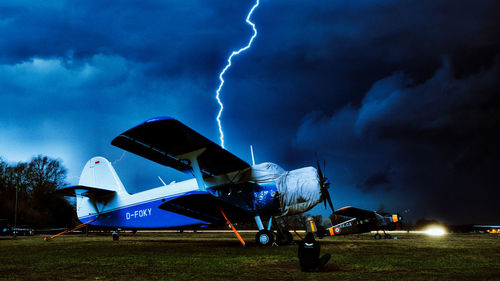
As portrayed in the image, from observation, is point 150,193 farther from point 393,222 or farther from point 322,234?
point 393,222

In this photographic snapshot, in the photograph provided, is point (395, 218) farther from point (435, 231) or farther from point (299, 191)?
point (435, 231)

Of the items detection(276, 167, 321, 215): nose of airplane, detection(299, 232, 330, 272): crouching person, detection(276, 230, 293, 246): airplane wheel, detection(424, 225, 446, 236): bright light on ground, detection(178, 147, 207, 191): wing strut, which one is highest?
detection(178, 147, 207, 191): wing strut

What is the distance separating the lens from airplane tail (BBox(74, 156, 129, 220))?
1586 cm

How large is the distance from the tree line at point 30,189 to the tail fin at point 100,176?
3209 centimetres

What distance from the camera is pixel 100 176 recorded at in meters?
17.1

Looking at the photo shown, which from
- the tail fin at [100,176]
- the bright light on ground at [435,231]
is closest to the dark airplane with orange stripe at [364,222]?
the tail fin at [100,176]

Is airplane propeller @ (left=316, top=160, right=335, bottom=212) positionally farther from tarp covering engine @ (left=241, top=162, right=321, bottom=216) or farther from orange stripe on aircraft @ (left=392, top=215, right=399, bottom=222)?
orange stripe on aircraft @ (left=392, top=215, right=399, bottom=222)

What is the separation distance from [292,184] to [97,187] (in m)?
11.0

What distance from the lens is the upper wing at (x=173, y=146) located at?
9.74m

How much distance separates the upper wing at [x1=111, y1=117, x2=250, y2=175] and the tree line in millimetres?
39979

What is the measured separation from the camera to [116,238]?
62.3ft

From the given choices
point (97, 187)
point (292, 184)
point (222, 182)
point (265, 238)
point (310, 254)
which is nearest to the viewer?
point (310, 254)

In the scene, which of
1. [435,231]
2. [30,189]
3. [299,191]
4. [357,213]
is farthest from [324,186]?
[30,189]

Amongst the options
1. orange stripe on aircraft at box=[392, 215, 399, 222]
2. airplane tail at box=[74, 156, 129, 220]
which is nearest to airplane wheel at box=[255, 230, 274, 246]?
airplane tail at box=[74, 156, 129, 220]
